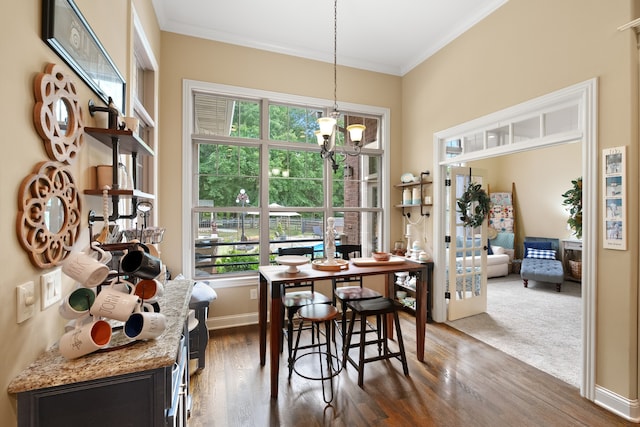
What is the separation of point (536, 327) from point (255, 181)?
386 centimetres

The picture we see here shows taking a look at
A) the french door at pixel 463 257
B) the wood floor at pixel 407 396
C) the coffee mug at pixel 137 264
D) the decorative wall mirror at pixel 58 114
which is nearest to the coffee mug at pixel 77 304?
the coffee mug at pixel 137 264

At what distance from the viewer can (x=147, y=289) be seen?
4.02ft

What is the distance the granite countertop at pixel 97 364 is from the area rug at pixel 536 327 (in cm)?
303

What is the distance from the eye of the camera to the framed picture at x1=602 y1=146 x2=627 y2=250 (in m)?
2.00

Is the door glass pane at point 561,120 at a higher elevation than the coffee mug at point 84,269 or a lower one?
higher

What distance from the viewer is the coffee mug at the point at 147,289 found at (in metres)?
1.21

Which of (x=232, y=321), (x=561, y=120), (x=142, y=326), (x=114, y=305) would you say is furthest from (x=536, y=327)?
(x=114, y=305)

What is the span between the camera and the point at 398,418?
1998 mm

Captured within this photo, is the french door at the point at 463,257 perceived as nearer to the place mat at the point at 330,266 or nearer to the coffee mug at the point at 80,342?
the place mat at the point at 330,266

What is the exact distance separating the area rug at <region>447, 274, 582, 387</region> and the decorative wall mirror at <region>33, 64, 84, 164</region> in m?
3.67

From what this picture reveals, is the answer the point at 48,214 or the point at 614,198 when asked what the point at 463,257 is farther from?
the point at 48,214

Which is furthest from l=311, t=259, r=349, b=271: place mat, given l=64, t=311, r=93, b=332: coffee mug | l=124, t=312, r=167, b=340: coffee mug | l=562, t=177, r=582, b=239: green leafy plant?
l=562, t=177, r=582, b=239: green leafy plant

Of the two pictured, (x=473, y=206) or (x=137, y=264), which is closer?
(x=137, y=264)

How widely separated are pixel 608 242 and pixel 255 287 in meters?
3.27
